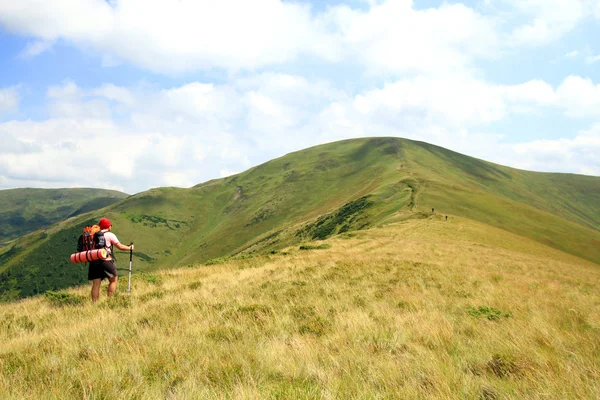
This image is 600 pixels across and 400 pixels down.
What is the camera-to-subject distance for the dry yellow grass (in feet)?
14.8

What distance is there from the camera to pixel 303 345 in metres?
5.84

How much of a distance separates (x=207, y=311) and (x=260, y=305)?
1.31 meters

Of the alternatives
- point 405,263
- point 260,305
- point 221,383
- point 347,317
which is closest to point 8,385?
point 221,383

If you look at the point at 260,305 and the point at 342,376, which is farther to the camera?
the point at 260,305

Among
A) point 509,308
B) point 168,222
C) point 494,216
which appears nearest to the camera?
point 509,308

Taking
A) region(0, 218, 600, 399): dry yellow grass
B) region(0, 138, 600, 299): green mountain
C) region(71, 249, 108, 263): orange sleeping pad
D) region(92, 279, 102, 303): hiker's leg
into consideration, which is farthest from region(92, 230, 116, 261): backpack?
region(0, 138, 600, 299): green mountain

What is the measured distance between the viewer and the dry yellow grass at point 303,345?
14.8ft

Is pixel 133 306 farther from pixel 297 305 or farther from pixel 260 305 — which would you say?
pixel 297 305

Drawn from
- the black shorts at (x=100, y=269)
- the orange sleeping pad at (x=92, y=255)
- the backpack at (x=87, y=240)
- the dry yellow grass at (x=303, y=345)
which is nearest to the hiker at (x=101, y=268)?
the black shorts at (x=100, y=269)

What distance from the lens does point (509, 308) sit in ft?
31.5

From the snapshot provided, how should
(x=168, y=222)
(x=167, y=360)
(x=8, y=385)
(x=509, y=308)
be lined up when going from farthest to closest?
(x=168, y=222) → (x=509, y=308) → (x=167, y=360) → (x=8, y=385)

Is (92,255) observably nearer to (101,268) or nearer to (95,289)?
(101,268)

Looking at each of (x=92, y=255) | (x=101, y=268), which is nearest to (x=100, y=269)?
(x=101, y=268)

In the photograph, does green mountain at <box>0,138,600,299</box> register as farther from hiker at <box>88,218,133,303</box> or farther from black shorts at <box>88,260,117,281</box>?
black shorts at <box>88,260,117,281</box>
